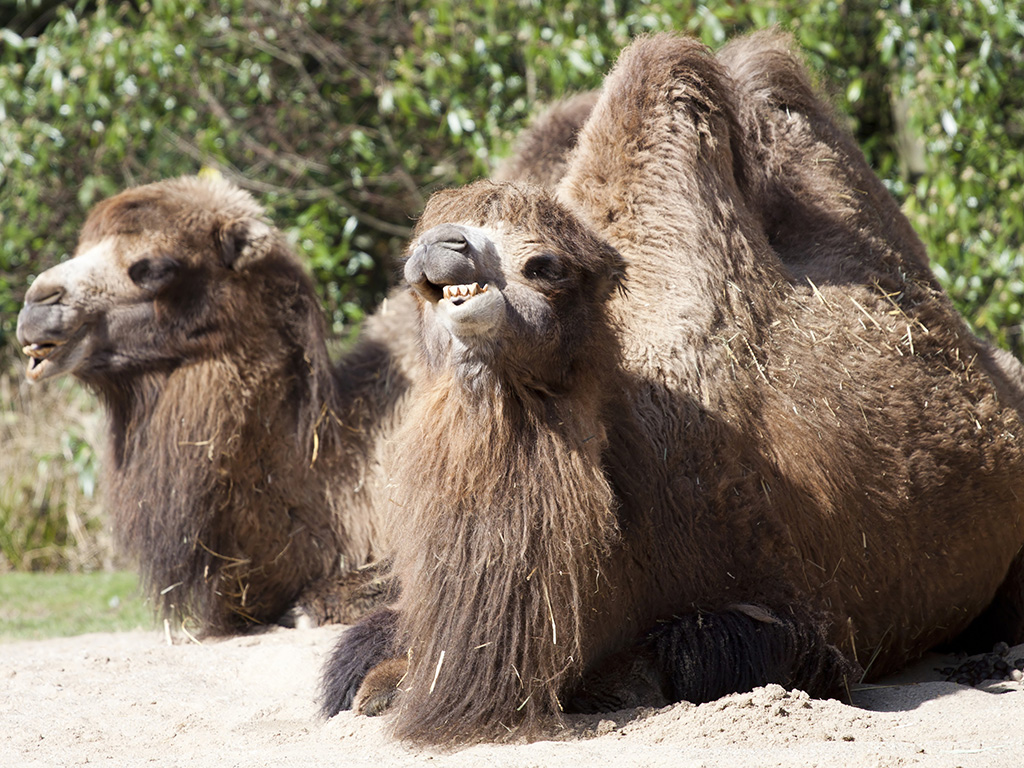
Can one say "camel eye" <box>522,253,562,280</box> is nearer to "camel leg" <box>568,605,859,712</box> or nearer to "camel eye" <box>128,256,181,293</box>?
"camel leg" <box>568,605,859,712</box>

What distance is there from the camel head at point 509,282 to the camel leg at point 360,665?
2.99 ft

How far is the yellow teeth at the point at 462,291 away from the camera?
2.71 meters

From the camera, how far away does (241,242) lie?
490 cm

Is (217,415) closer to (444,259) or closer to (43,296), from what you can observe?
(43,296)

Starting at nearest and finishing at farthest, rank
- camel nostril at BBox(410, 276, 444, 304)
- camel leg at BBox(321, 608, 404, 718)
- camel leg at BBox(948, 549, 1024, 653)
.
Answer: camel nostril at BBox(410, 276, 444, 304)
camel leg at BBox(321, 608, 404, 718)
camel leg at BBox(948, 549, 1024, 653)

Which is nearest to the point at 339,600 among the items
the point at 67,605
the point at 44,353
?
the point at 44,353

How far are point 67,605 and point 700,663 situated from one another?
15.9ft

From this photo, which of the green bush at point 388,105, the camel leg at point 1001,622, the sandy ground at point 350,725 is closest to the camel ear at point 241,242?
the sandy ground at point 350,725

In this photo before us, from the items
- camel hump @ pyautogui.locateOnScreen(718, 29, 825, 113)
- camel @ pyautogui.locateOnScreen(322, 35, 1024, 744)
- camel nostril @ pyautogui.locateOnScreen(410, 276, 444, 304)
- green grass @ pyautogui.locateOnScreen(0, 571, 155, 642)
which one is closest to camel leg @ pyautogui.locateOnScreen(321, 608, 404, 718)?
camel @ pyautogui.locateOnScreen(322, 35, 1024, 744)

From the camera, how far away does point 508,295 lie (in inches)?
109

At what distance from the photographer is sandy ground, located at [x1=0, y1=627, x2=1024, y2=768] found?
2680mm

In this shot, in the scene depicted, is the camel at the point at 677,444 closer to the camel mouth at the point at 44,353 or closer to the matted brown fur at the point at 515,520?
the matted brown fur at the point at 515,520

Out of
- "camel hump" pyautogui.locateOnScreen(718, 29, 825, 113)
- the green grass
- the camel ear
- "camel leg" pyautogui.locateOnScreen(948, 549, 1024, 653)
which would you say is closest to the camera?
"camel leg" pyautogui.locateOnScreen(948, 549, 1024, 653)

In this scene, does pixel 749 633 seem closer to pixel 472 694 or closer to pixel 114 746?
pixel 472 694
